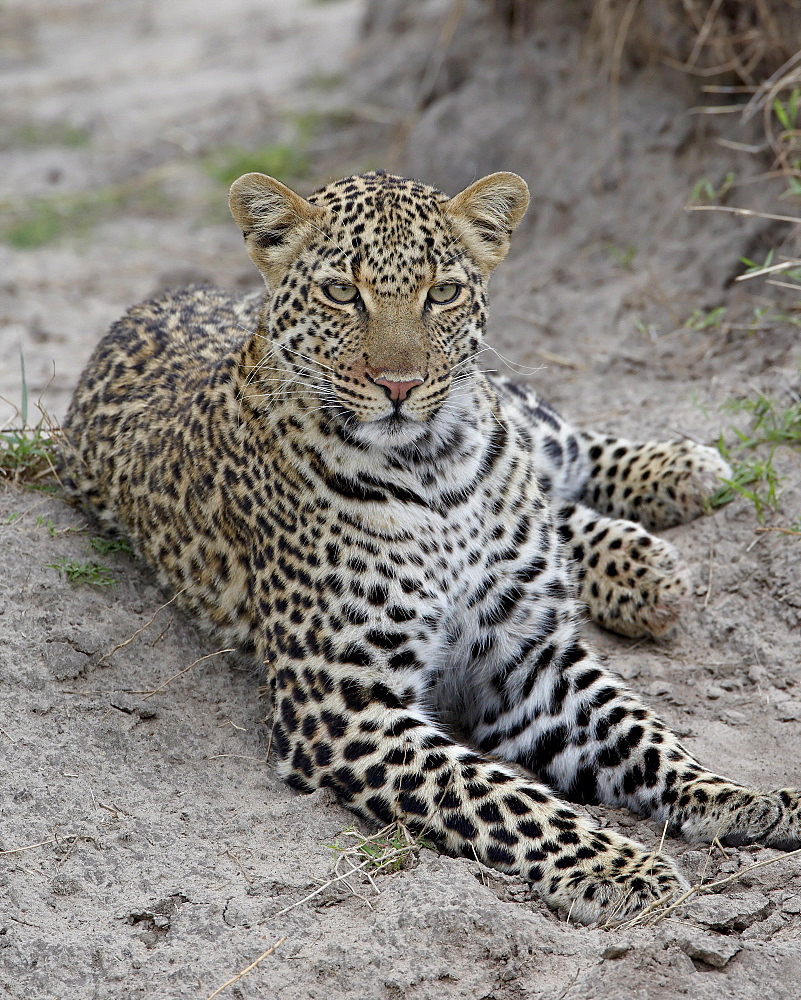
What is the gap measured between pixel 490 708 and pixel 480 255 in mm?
1933

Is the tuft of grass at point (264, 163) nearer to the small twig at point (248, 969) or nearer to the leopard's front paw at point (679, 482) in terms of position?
the leopard's front paw at point (679, 482)

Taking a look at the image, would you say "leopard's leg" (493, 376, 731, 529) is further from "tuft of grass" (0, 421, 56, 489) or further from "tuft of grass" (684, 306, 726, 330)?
"tuft of grass" (0, 421, 56, 489)

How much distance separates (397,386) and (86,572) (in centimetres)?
212

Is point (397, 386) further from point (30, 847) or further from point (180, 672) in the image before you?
point (30, 847)

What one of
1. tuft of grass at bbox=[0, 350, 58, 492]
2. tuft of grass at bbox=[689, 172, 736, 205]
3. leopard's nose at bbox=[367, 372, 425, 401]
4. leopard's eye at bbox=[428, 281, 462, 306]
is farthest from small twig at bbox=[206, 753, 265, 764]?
tuft of grass at bbox=[689, 172, 736, 205]

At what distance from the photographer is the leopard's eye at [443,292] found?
16.2 feet

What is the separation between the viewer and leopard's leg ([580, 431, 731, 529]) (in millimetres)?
6703

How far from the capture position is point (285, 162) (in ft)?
41.5

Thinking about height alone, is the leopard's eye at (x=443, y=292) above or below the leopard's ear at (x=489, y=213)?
below

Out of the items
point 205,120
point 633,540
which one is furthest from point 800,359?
point 205,120

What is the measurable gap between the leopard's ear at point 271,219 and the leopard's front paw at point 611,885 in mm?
2587

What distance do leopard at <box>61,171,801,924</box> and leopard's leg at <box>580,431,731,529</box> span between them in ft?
4.07

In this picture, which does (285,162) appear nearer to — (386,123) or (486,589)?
(386,123)

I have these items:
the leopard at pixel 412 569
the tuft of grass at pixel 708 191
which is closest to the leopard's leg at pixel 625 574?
the leopard at pixel 412 569
